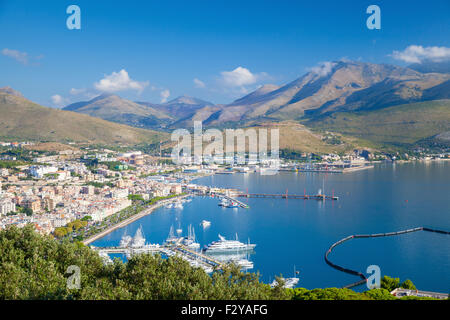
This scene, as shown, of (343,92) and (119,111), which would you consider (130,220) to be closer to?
(343,92)

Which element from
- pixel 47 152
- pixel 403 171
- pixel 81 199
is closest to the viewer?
pixel 81 199

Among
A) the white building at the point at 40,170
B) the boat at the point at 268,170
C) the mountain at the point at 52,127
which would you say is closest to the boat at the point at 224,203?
the white building at the point at 40,170

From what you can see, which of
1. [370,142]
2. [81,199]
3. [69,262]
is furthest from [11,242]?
[370,142]

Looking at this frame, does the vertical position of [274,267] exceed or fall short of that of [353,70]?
it falls short

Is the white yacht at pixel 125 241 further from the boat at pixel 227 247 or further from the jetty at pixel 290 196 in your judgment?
the jetty at pixel 290 196

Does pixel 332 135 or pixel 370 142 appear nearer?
pixel 370 142

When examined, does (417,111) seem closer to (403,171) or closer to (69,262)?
(403,171)

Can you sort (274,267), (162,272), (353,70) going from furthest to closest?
1. (353,70)
2. (274,267)
3. (162,272)
